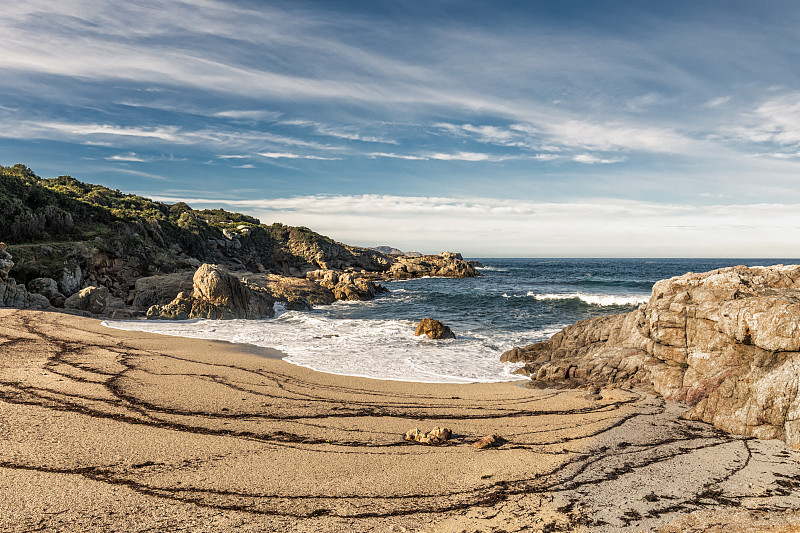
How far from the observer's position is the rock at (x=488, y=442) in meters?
7.41

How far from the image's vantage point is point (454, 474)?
6332mm

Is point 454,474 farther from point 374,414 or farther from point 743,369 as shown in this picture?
point 743,369

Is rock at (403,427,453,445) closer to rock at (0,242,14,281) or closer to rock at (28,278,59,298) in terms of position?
rock at (0,242,14,281)

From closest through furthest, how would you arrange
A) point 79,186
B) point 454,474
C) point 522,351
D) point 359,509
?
point 359,509 < point 454,474 < point 522,351 < point 79,186

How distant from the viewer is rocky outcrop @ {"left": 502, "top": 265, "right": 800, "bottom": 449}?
8305mm

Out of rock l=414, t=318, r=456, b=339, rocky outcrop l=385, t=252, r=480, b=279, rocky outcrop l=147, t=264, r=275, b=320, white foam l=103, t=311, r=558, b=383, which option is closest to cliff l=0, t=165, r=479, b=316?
rocky outcrop l=147, t=264, r=275, b=320

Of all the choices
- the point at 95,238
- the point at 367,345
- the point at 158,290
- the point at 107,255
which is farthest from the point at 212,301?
the point at 95,238

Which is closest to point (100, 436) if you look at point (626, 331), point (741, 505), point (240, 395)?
point (240, 395)

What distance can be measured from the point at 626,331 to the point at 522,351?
384cm

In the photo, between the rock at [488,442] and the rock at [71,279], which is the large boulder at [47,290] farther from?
the rock at [488,442]

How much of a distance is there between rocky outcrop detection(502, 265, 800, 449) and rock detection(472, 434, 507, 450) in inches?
189

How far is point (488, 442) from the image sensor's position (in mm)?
7480

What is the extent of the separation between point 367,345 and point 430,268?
67.2m

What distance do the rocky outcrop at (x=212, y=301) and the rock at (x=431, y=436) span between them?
18.3 metres
